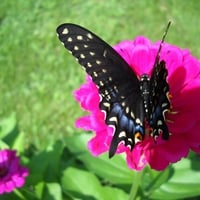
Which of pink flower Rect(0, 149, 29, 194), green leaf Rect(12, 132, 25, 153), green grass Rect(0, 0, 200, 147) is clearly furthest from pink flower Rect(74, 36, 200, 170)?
green grass Rect(0, 0, 200, 147)

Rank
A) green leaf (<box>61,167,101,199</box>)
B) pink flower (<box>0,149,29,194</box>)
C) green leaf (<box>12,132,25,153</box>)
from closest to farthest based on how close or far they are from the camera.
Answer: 1. pink flower (<box>0,149,29,194</box>)
2. green leaf (<box>61,167,101,199</box>)
3. green leaf (<box>12,132,25,153</box>)

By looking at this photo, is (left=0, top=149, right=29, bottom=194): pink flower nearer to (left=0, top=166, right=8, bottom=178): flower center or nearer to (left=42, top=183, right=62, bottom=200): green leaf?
(left=0, top=166, right=8, bottom=178): flower center

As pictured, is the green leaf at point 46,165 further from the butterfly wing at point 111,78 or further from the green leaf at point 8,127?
the butterfly wing at point 111,78

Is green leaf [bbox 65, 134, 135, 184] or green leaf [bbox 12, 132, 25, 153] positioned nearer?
green leaf [bbox 65, 134, 135, 184]

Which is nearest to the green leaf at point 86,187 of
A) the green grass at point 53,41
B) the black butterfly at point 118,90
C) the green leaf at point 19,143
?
the green leaf at point 19,143

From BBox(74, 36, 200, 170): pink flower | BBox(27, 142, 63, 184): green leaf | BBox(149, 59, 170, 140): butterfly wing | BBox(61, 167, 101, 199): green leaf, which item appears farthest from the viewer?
BBox(27, 142, 63, 184): green leaf

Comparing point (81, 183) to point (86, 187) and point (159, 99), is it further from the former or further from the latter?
point (159, 99)

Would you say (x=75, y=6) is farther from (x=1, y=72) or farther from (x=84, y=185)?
(x=84, y=185)

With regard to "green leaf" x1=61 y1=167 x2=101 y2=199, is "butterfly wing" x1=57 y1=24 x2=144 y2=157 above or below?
above
